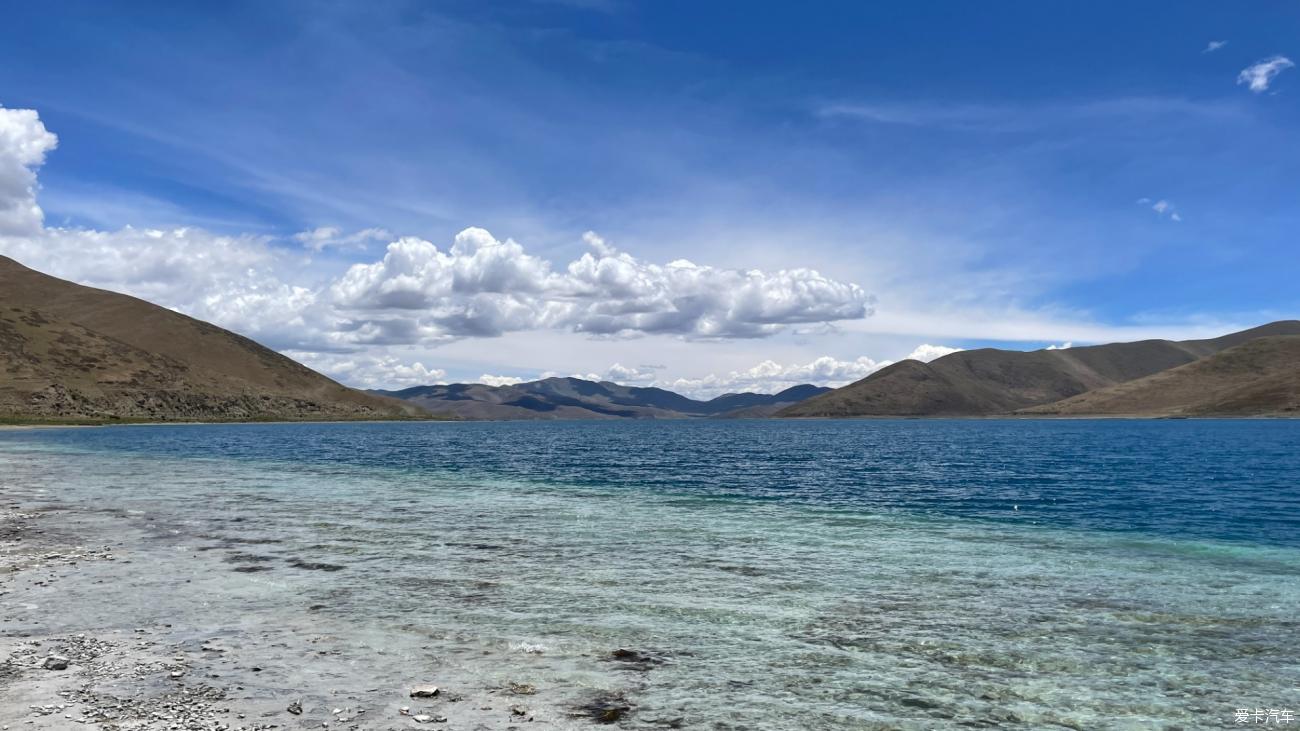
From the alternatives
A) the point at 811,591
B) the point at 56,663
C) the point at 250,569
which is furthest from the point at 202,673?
the point at 811,591

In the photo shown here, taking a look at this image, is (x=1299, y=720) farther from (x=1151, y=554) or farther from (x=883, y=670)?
(x=1151, y=554)

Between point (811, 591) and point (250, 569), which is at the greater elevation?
point (811, 591)

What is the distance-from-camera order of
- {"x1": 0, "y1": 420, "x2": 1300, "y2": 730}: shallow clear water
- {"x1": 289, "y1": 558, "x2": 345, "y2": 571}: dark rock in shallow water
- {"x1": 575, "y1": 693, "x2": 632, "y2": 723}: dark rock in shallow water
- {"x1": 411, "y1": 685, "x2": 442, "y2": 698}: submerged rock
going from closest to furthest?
{"x1": 575, "y1": 693, "x2": 632, "y2": 723}: dark rock in shallow water → {"x1": 411, "y1": 685, "x2": 442, "y2": 698}: submerged rock → {"x1": 0, "y1": 420, "x2": 1300, "y2": 730}: shallow clear water → {"x1": 289, "y1": 558, "x2": 345, "y2": 571}: dark rock in shallow water

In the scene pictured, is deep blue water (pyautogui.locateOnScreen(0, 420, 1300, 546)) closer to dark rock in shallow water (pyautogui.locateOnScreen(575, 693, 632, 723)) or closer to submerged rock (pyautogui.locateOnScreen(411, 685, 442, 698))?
dark rock in shallow water (pyautogui.locateOnScreen(575, 693, 632, 723))

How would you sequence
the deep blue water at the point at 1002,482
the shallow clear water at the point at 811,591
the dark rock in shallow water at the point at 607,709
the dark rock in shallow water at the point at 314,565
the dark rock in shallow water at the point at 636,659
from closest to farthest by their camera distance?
the dark rock in shallow water at the point at 607,709 < the shallow clear water at the point at 811,591 < the dark rock in shallow water at the point at 636,659 < the dark rock in shallow water at the point at 314,565 < the deep blue water at the point at 1002,482

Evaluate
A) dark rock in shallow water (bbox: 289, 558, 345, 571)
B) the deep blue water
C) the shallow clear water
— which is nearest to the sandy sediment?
the shallow clear water

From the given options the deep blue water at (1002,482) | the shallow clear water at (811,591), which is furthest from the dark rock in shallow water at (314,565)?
the deep blue water at (1002,482)

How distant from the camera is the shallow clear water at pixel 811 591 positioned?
46.4ft

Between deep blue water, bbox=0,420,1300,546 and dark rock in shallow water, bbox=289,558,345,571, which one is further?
deep blue water, bbox=0,420,1300,546

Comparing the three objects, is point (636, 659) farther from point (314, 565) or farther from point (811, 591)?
point (314, 565)

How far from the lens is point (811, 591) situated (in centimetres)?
2305

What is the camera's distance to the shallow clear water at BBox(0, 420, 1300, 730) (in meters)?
14.1

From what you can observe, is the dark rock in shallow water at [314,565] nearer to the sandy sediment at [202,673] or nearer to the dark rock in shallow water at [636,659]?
the sandy sediment at [202,673]

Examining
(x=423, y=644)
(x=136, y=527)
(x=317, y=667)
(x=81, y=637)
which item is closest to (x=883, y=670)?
(x=423, y=644)
